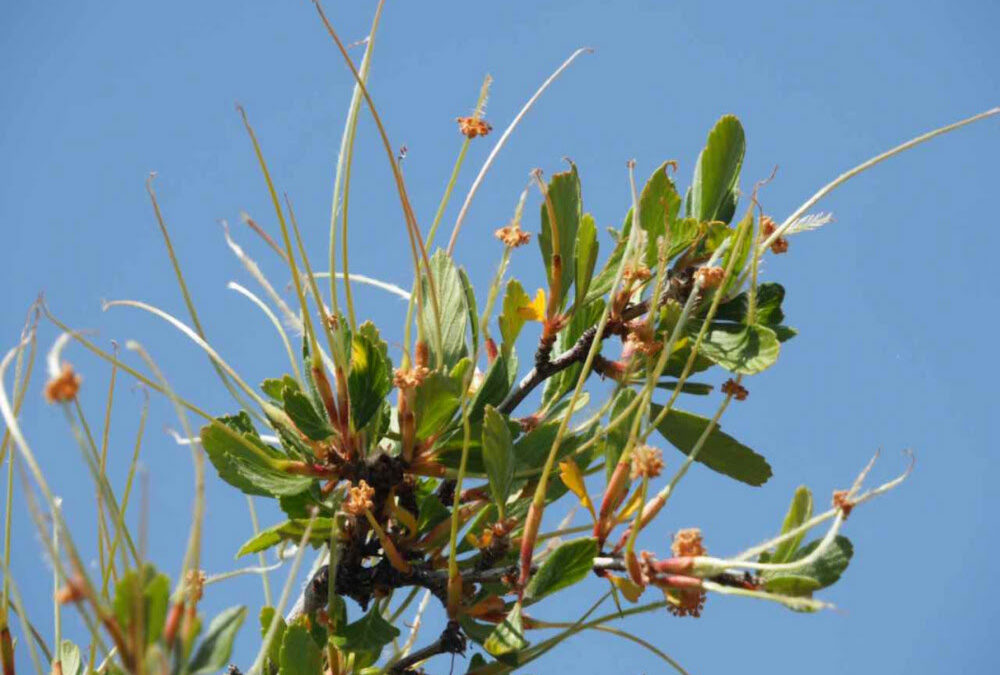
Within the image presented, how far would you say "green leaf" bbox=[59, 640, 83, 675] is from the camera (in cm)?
131

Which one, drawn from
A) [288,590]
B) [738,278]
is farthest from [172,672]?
[738,278]

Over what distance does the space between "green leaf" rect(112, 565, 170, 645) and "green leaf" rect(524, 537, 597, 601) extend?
0.41 m

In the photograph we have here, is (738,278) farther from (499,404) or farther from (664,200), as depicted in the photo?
(499,404)

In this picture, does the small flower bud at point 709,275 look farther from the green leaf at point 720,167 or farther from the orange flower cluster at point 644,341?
the green leaf at point 720,167

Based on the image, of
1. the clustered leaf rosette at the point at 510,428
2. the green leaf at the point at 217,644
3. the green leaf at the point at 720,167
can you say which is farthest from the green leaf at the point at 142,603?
the green leaf at the point at 720,167

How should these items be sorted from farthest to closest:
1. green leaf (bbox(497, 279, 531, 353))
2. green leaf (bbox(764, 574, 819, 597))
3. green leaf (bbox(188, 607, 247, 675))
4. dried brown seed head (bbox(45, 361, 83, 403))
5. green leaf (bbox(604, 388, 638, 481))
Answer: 1. green leaf (bbox(497, 279, 531, 353))
2. green leaf (bbox(604, 388, 638, 481))
3. green leaf (bbox(764, 574, 819, 597))
4. green leaf (bbox(188, 607, 247, 675))
5. dried brown seed head (bbox(45, 361, 83, 403))

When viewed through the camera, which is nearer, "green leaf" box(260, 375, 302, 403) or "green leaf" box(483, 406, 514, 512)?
"green leaf" box(483, 406, 514, 512)

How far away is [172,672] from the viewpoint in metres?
0.91

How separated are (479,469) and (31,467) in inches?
22.7

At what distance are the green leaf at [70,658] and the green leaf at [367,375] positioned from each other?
1.34 ft

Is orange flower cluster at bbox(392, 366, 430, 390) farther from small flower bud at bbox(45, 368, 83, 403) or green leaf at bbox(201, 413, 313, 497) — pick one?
small flower bud at bbox(45, 368, 83, 403)

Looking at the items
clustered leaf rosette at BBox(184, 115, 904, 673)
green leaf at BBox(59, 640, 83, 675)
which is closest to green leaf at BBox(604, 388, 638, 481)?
clustered leaf rosette at BBox(184, 115, 904, 673)

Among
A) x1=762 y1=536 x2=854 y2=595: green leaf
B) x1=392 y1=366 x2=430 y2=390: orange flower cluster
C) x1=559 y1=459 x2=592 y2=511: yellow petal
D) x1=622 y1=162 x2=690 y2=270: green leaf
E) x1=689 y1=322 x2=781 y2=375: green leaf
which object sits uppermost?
x1=622 y1=162 x2=690 y2=270: green leaf

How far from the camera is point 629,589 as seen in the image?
45.8 inches
